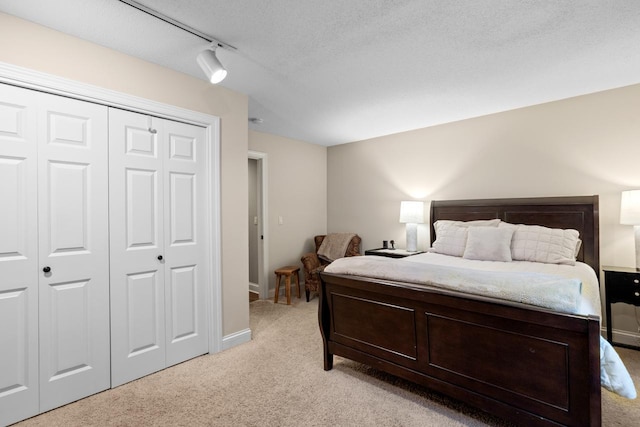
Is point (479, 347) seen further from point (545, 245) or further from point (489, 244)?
point (545, 245)

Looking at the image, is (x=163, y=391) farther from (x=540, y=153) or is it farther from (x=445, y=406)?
(x=540, y=153)

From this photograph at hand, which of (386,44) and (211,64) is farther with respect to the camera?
(386,44)

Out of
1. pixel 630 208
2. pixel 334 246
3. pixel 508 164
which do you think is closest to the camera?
pixel 630 208

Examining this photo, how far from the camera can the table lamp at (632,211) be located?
8.85 ft

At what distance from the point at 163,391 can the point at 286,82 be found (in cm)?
266

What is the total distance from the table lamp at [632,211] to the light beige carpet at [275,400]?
41.4 inches

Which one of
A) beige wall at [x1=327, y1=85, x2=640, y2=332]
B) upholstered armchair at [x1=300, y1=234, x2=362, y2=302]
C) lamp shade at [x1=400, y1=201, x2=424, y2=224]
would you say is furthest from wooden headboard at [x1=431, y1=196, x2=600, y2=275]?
upholstered armchair at [x1=300, y1=234, x2=362, y2=302]

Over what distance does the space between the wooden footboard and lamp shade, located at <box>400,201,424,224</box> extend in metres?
2.16

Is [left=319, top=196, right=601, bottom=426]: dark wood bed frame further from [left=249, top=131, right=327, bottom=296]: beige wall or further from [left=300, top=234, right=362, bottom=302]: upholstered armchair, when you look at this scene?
[left=249, top=131, right=327, bottom=296]: beige wall

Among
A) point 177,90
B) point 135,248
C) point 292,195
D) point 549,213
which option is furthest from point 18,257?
point 549,213

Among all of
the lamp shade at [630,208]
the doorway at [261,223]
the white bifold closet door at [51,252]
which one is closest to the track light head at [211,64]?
the white bifold closet door at [51,252]

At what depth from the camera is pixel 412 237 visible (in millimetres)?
4234

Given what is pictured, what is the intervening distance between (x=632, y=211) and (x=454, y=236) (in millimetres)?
1460

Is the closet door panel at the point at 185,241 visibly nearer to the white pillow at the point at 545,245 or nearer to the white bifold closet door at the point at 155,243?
the white bifold closet door at the point at 155,243
